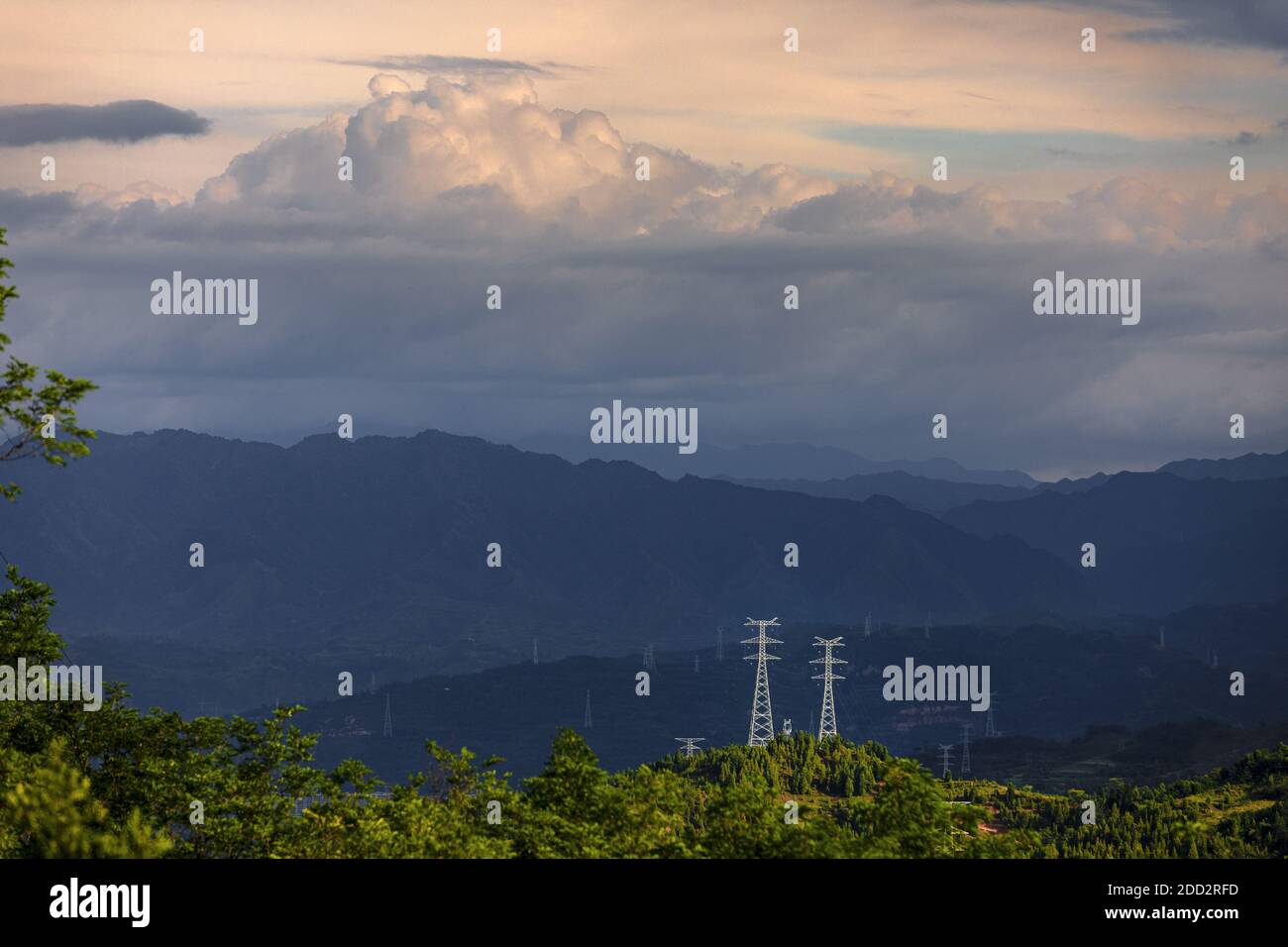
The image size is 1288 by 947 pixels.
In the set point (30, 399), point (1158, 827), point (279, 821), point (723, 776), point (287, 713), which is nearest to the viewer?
point (30, 399)

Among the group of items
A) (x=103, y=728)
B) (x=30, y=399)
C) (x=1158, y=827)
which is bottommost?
(x=1158, y=827)

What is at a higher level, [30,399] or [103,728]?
[30,399]
